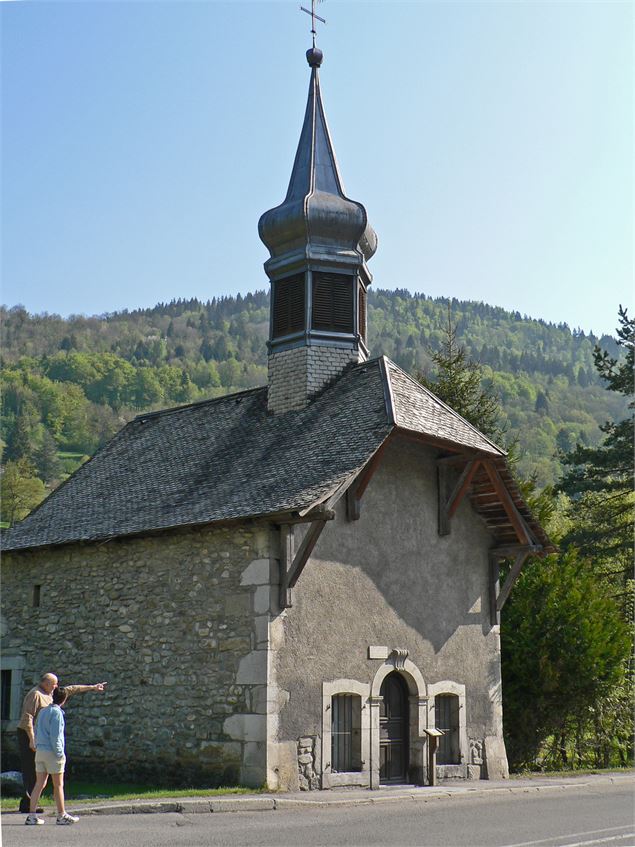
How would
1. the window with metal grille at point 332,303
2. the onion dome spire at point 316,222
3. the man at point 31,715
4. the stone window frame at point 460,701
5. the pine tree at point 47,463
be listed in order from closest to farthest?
the man at point 31,715 < the stone window frame at point 460,701 < the window with metal grille at point 332,303 < the onion dome spire at point 316,222 < the pine tree at point 47,463

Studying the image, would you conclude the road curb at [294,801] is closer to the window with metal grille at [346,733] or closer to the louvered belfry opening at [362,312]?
the window with metal grille at [346,733]

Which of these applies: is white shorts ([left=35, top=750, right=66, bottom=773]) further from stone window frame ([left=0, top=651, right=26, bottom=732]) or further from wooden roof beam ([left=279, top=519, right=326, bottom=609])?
stone window frame ([left=0, top=651, right=26, bottom=732])

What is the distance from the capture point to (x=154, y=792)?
49.0 ft

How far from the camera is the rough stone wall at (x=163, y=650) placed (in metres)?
15.8

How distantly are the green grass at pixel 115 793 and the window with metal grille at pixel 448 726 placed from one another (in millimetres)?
4586

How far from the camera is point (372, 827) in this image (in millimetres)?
11602

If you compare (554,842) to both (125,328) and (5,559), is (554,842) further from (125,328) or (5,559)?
(125,328)

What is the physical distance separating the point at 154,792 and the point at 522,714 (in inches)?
367

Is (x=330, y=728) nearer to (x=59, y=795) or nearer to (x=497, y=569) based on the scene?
(x=497, y=569)

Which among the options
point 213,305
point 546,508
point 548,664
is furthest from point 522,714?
point 213,305

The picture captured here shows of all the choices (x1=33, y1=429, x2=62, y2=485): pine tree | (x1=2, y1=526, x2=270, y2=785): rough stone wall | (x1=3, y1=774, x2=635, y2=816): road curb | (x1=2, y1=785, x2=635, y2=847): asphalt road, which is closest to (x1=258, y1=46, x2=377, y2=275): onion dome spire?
(x1=2, y1=526, x2=270, y2=785): rough stone wall

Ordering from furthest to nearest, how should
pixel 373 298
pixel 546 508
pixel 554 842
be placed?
A: pixel 373 298, pixel 546 508, pixel 554 842

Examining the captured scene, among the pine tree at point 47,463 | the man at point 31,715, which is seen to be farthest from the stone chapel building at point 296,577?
the pine tree at point 47,463

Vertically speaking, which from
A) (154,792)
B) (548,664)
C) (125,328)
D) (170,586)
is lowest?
(154,792)
